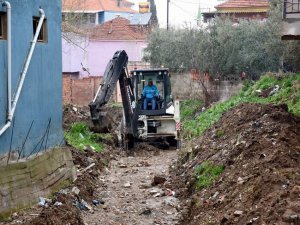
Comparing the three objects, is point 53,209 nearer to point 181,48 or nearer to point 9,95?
point 9,95

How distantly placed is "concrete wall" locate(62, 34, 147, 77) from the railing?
2816 cm

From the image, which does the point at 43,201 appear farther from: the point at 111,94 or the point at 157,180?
the point at 111,94

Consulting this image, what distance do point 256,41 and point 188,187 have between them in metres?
18.6

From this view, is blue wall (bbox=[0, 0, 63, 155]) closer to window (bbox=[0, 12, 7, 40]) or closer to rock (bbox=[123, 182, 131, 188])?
window (bbox=[0, 12, 7, 40])

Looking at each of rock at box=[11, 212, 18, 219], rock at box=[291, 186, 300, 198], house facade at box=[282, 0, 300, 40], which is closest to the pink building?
house facade at box=[282, 0, 300, 40]

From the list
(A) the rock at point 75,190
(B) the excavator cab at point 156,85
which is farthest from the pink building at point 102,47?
(A) the rock at point 75,190

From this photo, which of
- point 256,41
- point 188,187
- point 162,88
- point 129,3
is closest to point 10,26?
point 188,187

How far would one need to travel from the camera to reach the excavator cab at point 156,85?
22328mm

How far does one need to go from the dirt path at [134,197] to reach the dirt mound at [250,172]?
59 cm

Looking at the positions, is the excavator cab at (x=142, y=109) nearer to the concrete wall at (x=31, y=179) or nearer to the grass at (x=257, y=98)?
the grass at (x=257, y=98)

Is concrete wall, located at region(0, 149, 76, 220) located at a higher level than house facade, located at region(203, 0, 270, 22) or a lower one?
lower

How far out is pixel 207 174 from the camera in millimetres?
14414

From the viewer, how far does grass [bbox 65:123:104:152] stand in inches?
825

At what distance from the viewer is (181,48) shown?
35.3 metres
